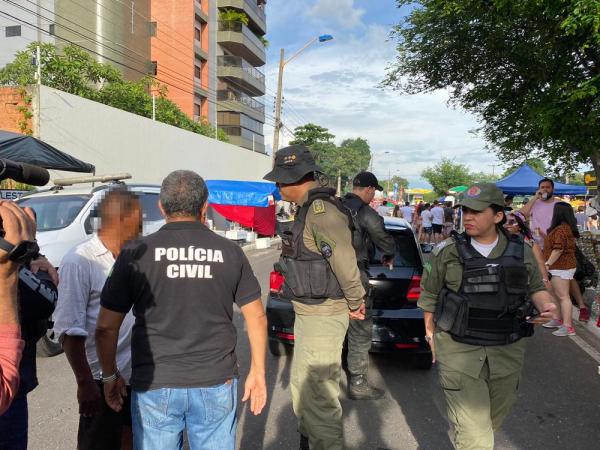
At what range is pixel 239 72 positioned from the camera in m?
40.3

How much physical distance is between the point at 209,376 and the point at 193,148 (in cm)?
1826

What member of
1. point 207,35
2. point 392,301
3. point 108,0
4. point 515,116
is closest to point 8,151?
point 392,301

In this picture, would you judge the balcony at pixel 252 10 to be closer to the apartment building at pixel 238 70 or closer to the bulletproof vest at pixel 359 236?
the apartment building at pixel 238 70

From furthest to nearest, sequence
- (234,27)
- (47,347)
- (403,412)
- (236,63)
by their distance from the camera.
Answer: (236,63), (234,27), (47,347), (403,412)

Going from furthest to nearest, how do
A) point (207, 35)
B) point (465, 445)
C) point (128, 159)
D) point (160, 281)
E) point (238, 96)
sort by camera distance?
point (238, 96)
point (207, 35)
point (128, 159)
point (465, 445)
point (160, 281)

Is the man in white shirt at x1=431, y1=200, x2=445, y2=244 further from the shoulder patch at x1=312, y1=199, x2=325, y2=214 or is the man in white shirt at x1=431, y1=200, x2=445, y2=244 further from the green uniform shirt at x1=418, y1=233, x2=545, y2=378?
the shoulder patch at x1=312, y1=199, x2=325, y2=214

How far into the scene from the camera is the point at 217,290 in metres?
1.90

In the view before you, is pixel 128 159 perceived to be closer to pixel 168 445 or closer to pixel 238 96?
pixel 168 445

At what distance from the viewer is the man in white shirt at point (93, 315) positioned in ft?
6.86

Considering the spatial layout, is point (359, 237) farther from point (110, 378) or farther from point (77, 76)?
point (77, 76)

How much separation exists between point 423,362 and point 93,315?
138 inches

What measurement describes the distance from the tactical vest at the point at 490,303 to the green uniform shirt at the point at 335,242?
0.61m

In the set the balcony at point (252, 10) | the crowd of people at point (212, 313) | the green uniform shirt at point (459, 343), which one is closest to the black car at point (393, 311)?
the crowd of people at point (212, 313)

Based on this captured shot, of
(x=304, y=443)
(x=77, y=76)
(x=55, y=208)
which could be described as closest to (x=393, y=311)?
(x=304, y=443)
